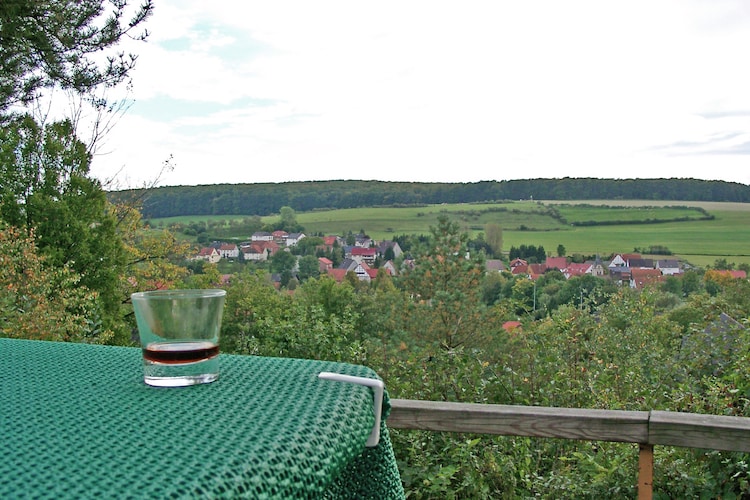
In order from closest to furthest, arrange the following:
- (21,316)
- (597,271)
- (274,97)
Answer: (21,316), (597,271), (274,97)

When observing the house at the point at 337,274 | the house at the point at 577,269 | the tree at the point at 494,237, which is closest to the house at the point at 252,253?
the house at the point at 337,274

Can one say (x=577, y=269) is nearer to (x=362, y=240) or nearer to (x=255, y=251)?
(x=362, y=240)

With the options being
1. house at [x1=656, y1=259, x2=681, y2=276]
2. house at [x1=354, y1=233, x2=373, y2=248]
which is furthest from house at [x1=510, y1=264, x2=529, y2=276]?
house at [x1=354, y1=233, x2=373, y2=248]

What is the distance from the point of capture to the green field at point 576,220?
7.45m

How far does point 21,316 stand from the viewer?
9.94 feet

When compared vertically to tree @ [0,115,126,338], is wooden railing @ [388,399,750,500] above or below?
below

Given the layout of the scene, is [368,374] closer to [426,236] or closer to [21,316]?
[21,316]

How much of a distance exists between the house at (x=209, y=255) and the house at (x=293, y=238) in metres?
1.12

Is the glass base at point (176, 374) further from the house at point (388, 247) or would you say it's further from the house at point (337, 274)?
the house at point (337, 274)

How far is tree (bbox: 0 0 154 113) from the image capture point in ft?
13.4

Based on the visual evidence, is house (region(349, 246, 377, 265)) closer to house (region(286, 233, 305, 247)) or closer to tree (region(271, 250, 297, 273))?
house (region(286, 233, 305, 247))

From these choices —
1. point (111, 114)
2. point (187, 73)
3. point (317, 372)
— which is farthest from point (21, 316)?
point (187, 73)

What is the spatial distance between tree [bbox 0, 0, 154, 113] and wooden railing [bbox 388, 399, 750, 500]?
149 inches

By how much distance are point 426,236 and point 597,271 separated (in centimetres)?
297
